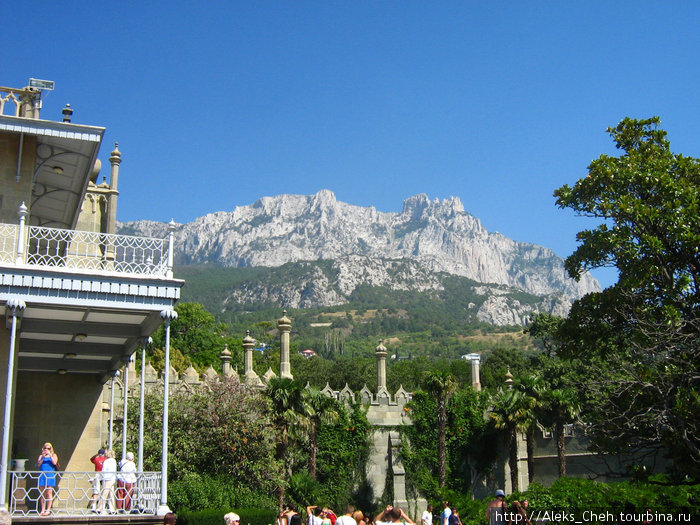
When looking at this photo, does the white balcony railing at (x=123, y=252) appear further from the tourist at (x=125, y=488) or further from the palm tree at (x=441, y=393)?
the palm tree at (x=441, y=393)

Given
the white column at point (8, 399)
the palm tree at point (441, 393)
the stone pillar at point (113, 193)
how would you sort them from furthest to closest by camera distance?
the palm tree at point (441, 393), the stone pillar at point (113, 193), the white column at point (8, 399)

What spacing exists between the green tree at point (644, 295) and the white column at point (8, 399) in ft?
42.6

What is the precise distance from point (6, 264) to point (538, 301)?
18767 centimetres

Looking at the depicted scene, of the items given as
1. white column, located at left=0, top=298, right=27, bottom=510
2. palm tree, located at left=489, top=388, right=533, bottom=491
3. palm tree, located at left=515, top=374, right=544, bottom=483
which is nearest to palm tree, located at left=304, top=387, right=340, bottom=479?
palm tree, located at left=489, top=388, right=533, bottom=491

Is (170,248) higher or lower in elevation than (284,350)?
higher

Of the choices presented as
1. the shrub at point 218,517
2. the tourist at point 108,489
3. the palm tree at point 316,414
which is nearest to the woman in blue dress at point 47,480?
the tourist at point 108,489

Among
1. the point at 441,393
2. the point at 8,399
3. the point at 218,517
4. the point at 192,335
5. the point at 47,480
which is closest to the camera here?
the point at 8,399

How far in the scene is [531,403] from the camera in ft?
96.6

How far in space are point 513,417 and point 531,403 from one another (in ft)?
2.98

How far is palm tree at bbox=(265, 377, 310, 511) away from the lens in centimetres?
2520

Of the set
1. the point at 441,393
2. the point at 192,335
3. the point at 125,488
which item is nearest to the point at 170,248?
the point at 125,488

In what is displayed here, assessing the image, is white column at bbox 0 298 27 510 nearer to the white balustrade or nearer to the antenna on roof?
the white balustrade

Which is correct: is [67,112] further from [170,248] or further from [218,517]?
[218,517]

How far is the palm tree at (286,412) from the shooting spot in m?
25.2
